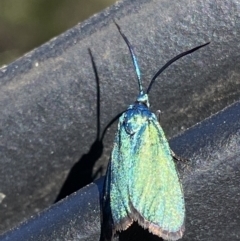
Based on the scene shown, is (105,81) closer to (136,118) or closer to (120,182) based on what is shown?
(136,118)

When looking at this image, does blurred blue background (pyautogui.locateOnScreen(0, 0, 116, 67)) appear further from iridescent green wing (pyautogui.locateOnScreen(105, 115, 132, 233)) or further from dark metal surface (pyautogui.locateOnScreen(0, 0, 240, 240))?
iridescent green wing (pyautogui.locateOnScreen(105, 115, 132, 233))

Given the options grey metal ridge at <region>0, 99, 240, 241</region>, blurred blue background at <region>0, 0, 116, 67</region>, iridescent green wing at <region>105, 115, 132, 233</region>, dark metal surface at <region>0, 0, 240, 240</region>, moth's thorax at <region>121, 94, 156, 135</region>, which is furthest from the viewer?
blurred blue background at <region>0, 0, 116, 67</region>

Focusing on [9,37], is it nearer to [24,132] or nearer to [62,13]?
[62,13]

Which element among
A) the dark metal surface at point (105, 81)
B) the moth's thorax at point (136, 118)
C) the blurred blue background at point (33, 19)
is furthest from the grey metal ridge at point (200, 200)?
the blurred blue background at point (33, 19)

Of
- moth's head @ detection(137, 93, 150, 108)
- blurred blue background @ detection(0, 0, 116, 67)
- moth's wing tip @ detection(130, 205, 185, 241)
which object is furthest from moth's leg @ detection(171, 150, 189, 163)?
blurred blue background @ detection(0, 0, 116, 67)

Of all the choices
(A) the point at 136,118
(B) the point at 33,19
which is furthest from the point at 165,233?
(B) the point at 33,19
